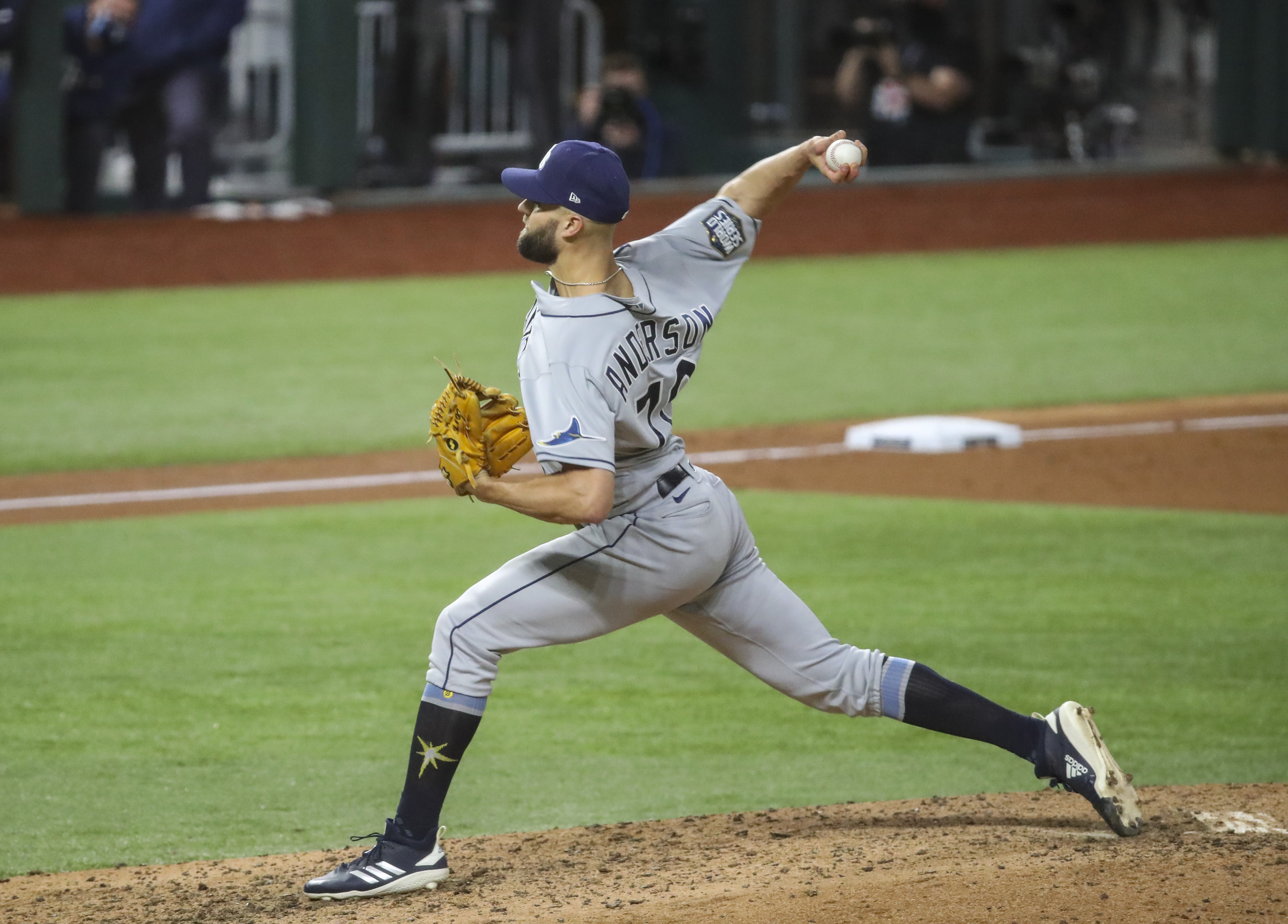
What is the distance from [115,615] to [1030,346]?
726 cm

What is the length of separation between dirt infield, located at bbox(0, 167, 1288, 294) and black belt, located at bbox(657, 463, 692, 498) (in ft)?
34.1

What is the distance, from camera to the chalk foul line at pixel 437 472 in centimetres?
778

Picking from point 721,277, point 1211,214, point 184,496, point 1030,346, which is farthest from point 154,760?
point 1211,214

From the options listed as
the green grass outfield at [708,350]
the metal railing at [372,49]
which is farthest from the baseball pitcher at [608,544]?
the metal railing at [372,49]

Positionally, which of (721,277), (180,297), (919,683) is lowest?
(180,297)

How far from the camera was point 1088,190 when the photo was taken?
56.7 ft

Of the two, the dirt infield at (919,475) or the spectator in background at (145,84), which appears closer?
the dirt infield at (919,475)

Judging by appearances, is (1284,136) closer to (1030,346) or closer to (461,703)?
(1030,346)

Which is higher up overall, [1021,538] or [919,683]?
[919,683]

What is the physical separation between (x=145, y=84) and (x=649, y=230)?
4.05 metres

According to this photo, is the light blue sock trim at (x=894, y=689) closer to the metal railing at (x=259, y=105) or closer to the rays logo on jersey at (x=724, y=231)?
the rays logo on jersey at (x=724, y=231)

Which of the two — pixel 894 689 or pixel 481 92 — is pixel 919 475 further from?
pixel 481 92

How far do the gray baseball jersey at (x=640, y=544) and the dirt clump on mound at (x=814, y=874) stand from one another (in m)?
0.33

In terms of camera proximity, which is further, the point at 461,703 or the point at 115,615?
the point at 115,615
